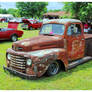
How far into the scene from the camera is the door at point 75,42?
19.2 ft

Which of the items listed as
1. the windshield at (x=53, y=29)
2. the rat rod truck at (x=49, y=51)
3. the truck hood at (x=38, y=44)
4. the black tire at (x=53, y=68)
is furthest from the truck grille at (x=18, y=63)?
the windshield at (x=53, y=29)

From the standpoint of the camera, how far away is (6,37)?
1247cm

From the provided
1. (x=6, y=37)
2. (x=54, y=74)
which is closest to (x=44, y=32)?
(x=54, y=74)

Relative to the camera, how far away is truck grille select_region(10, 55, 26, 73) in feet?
15.7

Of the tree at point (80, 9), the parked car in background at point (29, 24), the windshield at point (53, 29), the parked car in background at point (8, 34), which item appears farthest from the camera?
the parked car in background at point (29, 24)

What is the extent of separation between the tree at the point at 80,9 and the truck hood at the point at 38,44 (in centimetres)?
1043

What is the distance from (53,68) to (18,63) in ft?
3.85

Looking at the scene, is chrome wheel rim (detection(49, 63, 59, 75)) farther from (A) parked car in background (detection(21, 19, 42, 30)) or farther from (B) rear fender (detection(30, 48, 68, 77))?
(A) parked car in background (detection(21, 19, 42, 30))

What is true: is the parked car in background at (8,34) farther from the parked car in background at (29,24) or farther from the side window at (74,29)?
the parked car in background at (29,24)

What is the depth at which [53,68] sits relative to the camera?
5.26 meters

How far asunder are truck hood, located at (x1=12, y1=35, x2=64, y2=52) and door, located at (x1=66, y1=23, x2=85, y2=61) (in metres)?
0.45

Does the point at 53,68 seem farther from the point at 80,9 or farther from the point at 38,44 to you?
the point at 80,9

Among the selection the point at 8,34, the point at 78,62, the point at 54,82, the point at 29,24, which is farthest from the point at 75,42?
the point at 29,24

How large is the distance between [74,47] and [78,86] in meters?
1.92
